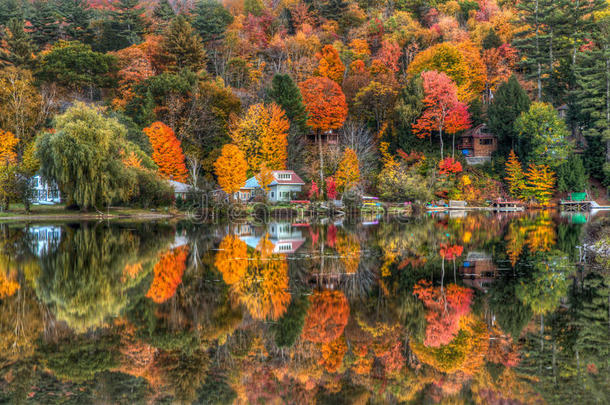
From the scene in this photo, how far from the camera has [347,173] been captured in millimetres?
54312

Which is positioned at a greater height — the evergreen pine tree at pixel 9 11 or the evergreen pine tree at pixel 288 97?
the evergreen pine tree at pixel 9 11

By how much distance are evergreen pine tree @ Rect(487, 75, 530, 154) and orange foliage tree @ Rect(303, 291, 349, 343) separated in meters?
53.3

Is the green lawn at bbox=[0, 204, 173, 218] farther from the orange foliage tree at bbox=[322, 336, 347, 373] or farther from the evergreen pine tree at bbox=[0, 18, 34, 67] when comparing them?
the orange foliage tree at bbox=[322, 336, 347, 373]

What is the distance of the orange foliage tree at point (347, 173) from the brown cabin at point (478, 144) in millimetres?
16449

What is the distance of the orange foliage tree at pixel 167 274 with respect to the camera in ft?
40.6

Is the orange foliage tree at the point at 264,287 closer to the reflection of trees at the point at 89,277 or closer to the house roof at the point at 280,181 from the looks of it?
the reflection of trees at the point at 89,277

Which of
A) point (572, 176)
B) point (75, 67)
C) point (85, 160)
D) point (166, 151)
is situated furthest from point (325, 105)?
point (75, 67)

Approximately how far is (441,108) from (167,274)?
50358 millimetres

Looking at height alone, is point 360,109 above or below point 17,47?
below

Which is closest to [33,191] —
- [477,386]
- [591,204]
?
[477,386]

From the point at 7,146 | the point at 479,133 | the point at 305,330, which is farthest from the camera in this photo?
the point at 479,133

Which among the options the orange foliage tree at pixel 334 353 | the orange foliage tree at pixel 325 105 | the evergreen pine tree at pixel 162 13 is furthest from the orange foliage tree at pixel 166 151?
the orange foliage tree at pixel 334 353

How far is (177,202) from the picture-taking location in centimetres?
4900

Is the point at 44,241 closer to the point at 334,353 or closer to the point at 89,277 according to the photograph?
the point at 89,277
